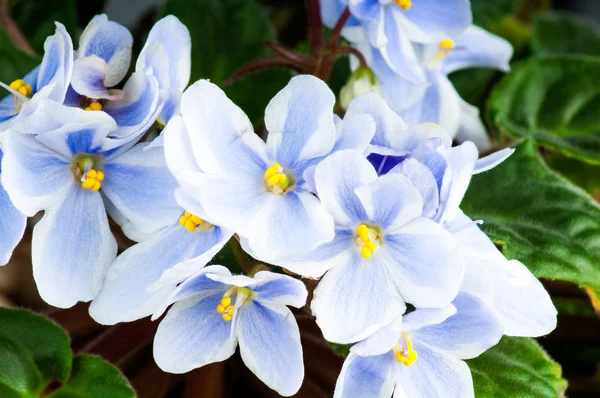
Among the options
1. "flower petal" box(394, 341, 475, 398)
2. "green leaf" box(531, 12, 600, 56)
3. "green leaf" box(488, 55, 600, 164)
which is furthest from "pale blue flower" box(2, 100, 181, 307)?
"green leaf" box(531, 12, 600, 56)

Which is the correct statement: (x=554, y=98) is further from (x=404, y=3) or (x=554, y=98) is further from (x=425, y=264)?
(x=425, y=264)

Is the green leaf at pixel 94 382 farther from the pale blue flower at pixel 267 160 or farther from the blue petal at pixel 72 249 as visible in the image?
the pale blue flower at pixel 267 160

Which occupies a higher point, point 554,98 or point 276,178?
point 276,178

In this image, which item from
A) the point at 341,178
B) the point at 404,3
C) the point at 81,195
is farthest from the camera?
the point at 404,3

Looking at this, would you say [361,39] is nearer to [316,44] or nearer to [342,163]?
[316,44]

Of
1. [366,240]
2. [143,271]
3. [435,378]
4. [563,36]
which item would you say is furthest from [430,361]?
[563,36]

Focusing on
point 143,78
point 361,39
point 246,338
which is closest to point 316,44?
point 361,39

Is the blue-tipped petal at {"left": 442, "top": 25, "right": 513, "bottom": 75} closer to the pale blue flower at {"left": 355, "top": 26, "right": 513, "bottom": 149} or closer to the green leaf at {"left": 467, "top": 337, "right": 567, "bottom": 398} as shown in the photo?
the pale blue flower at {"left": 355, "top": 26, "right": 513, "bottom": 149}

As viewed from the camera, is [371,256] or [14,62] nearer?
[371,256]
